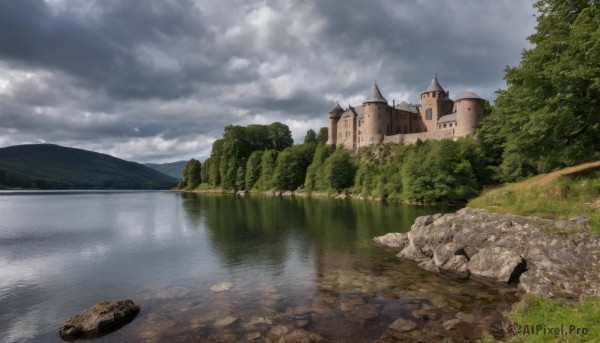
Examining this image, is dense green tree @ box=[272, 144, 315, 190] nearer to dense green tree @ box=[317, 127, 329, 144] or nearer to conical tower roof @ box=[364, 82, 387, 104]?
conical tower roof @ box=[364, 82, 387, 104]

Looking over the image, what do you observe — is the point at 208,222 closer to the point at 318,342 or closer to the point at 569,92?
the point at 318,342

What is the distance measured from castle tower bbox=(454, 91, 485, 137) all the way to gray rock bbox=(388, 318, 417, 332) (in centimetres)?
8015

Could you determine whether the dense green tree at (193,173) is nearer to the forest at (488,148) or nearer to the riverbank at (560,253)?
the forest at (488,148)

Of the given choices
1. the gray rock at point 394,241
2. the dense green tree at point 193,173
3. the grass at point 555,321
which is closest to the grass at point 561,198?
the gray rock at point 394,241

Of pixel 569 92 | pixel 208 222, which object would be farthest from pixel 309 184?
pixel 569 92

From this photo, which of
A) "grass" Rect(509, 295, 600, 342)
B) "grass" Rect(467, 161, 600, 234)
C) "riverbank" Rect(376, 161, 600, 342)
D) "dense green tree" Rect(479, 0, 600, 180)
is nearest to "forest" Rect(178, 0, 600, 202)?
"dense green tree" Rect(479, 0, 600, 180)

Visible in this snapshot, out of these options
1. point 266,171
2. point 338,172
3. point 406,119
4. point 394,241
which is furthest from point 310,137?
point 394,241

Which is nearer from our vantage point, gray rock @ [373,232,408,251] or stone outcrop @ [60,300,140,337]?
stone outcrop @ [60,300,140,337]

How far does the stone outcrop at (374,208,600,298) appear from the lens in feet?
47.1

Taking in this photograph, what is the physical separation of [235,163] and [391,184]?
63451mm

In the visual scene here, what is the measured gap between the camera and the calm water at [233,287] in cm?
1252

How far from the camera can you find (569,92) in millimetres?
21109

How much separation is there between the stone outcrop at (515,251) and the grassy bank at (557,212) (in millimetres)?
1552

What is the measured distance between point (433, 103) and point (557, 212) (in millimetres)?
84921
